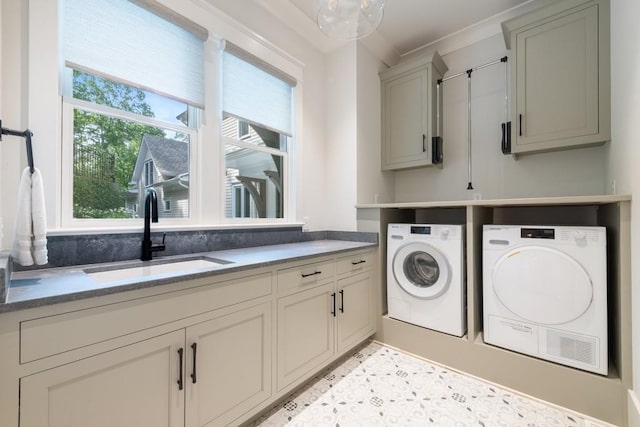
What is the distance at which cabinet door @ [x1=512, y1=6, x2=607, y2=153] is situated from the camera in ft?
6.59

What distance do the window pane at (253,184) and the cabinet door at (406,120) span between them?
122cm

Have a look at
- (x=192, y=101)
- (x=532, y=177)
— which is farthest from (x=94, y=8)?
(x=532, y=177)

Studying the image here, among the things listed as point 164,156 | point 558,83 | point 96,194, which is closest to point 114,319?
point 96,194

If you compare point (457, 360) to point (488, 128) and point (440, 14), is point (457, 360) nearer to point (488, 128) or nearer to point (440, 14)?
point (488, 128)

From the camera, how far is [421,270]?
94.7 inches

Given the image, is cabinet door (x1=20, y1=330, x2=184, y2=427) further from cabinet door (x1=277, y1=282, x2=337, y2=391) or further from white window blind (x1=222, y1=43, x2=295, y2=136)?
white window blind (x1=222, y1=43, x2=295, y2=136)

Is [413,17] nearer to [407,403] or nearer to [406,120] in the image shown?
[406,120]

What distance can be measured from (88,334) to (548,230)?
2383mm

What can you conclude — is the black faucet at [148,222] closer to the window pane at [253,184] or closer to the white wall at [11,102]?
the white wall at [11,102]

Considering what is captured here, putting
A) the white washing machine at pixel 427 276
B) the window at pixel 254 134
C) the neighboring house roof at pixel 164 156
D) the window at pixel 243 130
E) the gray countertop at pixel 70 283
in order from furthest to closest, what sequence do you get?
the window at pixel 243 130 < the window at pixel 254 134 < the white washing machine at pixel 427 276 < the neighboring house roof at pixel 164 156 < the gray countertop at pixel 70 283

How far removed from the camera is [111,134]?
5.42 ft

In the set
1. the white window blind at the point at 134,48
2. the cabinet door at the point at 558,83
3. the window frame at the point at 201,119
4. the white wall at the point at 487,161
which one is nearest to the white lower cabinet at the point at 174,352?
the window frame at the point at 201,119

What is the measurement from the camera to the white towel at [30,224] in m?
1.05

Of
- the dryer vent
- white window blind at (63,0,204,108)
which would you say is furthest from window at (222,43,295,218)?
the dryer vent
